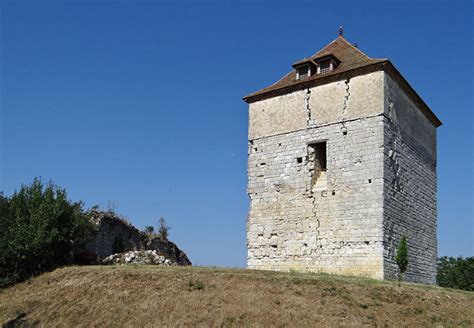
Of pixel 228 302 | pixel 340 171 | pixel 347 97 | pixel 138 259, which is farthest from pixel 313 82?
pixel 228 302

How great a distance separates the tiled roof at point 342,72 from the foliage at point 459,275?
503 inches

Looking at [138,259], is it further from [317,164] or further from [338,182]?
[338,182]

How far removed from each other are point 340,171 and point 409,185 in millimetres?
2605

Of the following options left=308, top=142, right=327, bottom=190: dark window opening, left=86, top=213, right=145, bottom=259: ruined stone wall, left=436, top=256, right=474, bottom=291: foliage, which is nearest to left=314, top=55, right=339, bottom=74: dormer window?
left=308, top=142, right=327, bottom=190: dark window opening

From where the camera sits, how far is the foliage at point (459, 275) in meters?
29.6

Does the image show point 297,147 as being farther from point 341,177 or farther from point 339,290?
point 339,290

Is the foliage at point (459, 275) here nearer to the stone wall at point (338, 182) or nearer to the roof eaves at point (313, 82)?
the stone wall at point (338, 182)

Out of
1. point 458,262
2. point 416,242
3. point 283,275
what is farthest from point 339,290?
point 458,262

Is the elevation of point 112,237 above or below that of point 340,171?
below

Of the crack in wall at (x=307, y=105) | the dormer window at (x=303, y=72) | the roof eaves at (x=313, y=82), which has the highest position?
the dormer window at (x=303, y=72)

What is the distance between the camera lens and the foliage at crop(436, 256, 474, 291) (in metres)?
29.6

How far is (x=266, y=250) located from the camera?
1800 cm

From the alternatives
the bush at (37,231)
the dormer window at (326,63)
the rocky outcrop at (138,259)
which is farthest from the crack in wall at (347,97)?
the bush at (37,231)

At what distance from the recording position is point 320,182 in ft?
57.6
